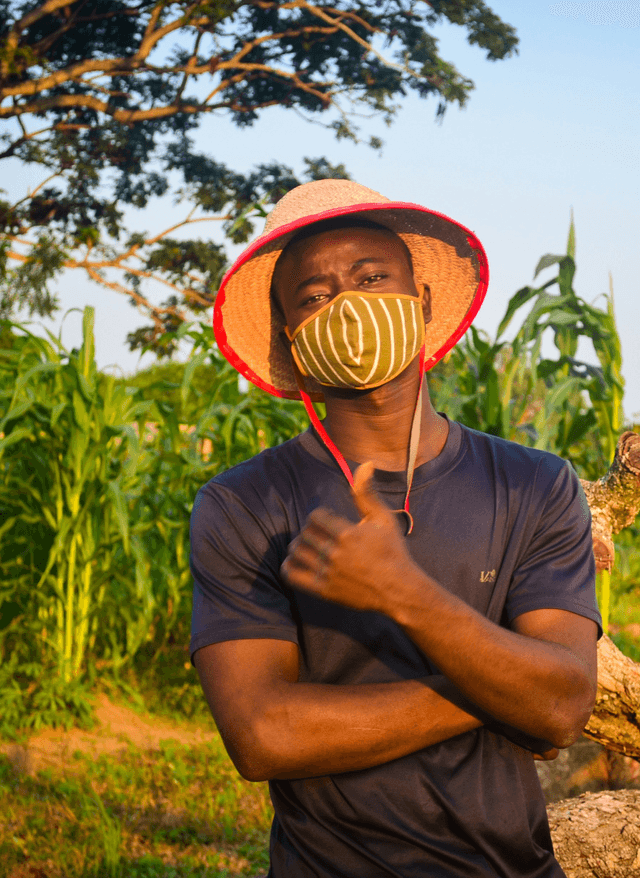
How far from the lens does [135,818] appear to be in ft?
10.8

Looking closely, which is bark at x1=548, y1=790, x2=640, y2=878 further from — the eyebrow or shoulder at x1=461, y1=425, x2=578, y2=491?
the eyebrow

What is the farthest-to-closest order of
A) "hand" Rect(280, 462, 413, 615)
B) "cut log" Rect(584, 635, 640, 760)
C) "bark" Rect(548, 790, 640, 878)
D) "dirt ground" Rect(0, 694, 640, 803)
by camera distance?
"dirt ground" Rect(0, 694, 640, 803), "cut log" Rect(584, 635, 640, 760), "bark" Rect(548, 790, 640, 878), "hand" Rect(280, 462, 413, 615)

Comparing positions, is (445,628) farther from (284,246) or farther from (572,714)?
(284,246)

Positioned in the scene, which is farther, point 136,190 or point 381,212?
point 136,190

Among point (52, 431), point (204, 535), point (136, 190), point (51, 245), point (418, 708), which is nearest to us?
point (418, 708)

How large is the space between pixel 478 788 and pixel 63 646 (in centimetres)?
307

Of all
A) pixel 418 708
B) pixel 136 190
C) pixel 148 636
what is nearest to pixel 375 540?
pixel 418 708

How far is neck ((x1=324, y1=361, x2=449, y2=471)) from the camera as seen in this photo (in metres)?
1.62

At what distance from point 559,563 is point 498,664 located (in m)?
0.33

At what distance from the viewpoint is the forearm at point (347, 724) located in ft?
4.19

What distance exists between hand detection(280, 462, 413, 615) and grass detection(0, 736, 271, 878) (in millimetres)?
2246

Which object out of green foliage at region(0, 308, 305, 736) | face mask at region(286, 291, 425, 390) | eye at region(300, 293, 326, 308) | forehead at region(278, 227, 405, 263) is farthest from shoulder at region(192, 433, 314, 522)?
green foliage at region(0, 308, 305, 736)

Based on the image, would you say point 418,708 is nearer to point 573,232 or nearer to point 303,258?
point 303,258

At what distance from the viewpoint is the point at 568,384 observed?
3535 millimetres
